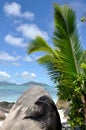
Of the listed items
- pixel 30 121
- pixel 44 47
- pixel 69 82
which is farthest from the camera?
pixel 44 47

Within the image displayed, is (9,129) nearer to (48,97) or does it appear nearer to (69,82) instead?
(48,97)

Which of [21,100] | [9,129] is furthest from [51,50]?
[9,129]

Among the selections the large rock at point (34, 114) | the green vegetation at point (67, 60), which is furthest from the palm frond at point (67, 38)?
the large rock at point (34, 114)

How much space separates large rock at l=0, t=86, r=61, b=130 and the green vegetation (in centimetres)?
79

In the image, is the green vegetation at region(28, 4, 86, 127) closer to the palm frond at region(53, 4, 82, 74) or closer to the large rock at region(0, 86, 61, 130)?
the palm frond at region(53, 4, 82, 74)

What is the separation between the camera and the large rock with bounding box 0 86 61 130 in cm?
1120

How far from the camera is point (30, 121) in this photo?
11.2 meters

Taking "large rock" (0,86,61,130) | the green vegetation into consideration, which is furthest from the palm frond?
"large rock" (0,86,61,130)

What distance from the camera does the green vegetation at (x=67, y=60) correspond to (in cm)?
1200

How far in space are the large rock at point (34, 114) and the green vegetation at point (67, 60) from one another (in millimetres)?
787

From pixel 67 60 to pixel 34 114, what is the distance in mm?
1968

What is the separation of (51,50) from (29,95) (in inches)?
63.6

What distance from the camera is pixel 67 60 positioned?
12.2m

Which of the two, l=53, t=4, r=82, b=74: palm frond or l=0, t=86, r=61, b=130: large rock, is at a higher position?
l=53, t=4, r=82, b=74: palm frond
